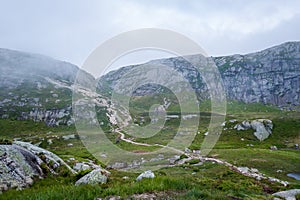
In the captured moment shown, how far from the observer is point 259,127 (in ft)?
360

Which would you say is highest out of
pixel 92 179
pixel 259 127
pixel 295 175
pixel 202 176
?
pixel 92 179

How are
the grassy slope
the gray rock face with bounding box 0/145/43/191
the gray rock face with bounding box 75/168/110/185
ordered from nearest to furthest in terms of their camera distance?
1. the grassy slope
2. the gray rock face with bounding box 0/145/43/191
3. the gray rock face with bounding box 75/168/110/185

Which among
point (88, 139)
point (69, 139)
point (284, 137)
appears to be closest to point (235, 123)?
point (284, 137)

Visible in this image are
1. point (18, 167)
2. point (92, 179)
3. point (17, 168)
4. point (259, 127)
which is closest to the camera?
point (17, 168)

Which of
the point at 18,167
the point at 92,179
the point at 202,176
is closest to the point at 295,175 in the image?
the point at 202,176

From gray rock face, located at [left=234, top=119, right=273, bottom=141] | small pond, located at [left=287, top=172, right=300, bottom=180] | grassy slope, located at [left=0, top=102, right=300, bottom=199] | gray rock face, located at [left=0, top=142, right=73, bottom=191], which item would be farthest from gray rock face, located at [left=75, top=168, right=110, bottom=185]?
gray rock face, located at [left=234, top=119, right=273, bottom=141]

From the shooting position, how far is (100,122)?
516 ft

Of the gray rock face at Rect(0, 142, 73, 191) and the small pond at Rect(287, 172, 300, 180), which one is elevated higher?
the gray rock face at Rect(0, 142, 73, 191)

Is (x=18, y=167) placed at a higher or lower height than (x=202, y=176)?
higher

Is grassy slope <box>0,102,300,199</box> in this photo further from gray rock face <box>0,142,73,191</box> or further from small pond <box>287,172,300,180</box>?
small pond <box>287,172,300,180</box>

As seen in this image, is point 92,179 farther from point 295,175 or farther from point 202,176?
point 295,175

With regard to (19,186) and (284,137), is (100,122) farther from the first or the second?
(19,186)

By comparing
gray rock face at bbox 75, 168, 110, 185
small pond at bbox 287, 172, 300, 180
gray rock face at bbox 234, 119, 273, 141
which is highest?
gray rock face at bbox 75, 168, 110, 185

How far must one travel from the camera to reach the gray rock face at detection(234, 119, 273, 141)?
10564 centimetres
